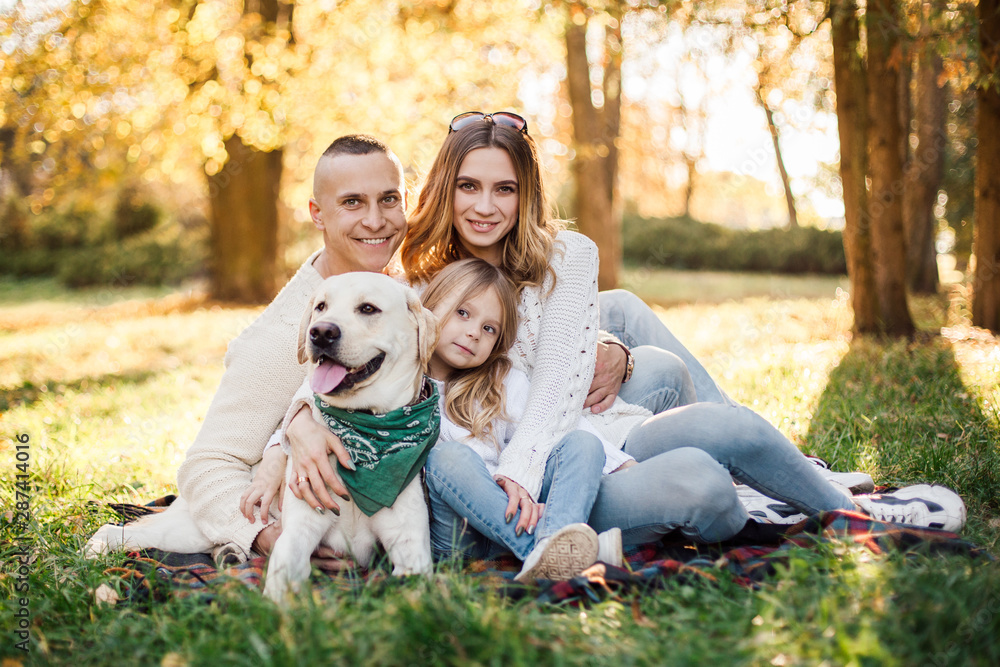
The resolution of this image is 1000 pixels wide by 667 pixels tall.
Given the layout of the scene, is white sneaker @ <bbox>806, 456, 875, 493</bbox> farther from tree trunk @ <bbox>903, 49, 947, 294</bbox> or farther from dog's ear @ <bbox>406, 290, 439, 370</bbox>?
tree trunk @ <bbox>903, 49, 947, 294</bbox>

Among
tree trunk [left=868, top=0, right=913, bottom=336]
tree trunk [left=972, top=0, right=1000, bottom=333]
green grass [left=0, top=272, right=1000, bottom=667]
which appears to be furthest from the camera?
tree trunk [left=868, top=0, right=913, bottom=336]

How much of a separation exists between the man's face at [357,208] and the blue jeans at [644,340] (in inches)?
51.2

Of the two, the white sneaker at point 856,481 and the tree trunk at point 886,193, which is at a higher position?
the tree trunk at point 886,193

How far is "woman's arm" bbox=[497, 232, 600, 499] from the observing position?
2670mm

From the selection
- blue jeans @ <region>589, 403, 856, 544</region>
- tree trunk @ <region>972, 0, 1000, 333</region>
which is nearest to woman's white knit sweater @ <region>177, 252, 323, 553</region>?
blue jeans @ <region>589, 403, 856, 544</region>

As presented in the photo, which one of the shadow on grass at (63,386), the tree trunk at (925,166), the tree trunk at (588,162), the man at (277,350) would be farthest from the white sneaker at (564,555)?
the tree trunk at (925,166)

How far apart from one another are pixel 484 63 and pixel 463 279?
1003 cm

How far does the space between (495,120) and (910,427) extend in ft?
8.80

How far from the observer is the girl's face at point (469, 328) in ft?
9.40

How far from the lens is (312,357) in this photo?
2322 mm

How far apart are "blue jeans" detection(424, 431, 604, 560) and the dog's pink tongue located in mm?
462

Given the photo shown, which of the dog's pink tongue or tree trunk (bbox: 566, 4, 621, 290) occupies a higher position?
tree trunk (bbox: 566, 4, 621, 290)

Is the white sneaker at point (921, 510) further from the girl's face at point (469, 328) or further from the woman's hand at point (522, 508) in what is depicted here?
the girl's face at point (469, 328)

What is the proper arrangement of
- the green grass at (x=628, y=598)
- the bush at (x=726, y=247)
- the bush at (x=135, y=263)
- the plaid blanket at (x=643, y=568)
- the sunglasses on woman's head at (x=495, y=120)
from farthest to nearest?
the bush at (x=726, y=247) → the bush at (x=135, y=263) → the sunglasses on woman's head at (x=495, y=120) → the plaid blanket at (x=643, y=568) → the green grass at (x=628, y=598)
